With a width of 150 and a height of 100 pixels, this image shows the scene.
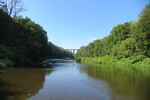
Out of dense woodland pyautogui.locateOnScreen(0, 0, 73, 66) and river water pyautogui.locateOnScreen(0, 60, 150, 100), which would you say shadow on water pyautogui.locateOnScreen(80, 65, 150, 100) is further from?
dense woodland pyautogui.locateOnScreen(0, 0, 73, 66)

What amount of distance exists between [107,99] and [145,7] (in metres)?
40.1

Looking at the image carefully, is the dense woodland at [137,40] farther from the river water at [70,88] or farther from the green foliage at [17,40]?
the green foliage at [17,40]

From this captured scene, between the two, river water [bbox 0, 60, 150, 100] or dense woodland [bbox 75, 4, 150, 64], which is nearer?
river water [bbox 0, 60, 150, 100]

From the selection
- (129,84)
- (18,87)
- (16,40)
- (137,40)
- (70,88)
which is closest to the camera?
(18,87)

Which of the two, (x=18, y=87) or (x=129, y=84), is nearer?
(x=18, y=87)

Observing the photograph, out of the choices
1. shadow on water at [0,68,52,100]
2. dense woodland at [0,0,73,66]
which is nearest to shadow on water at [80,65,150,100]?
shadow on water at [0,68,52,100]

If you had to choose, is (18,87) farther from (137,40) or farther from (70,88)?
(137,40)

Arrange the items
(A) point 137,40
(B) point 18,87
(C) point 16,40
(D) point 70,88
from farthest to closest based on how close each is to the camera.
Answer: (A) point 137,40 → (C) point 16,40 → (D) point 70,88 → (B) point 18,87

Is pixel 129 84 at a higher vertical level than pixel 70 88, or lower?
higher

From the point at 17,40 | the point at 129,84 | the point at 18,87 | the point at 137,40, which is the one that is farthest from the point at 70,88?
the point at 137,40

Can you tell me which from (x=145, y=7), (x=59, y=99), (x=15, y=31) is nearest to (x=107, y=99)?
(x=59, y=99)

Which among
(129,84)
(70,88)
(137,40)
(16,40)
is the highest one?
(137,40)

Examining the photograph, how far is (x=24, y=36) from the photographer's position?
3981 cm

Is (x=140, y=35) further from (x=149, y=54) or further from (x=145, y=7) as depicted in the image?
(x=145, y=7)
